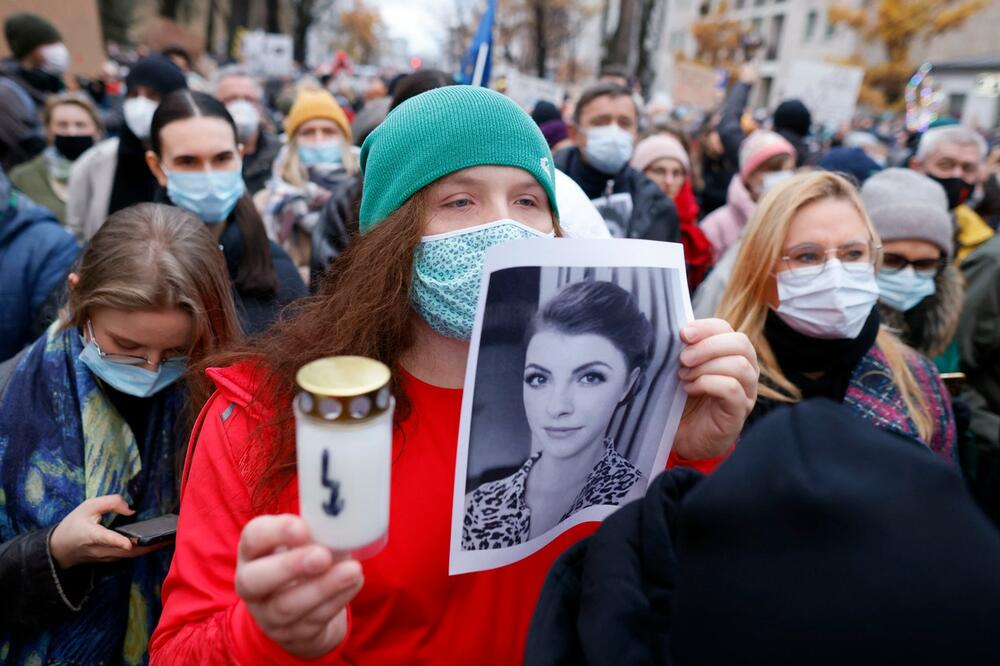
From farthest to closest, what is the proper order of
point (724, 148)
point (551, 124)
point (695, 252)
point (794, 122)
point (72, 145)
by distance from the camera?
point (794, 122) < point (724, 148) < point (551, 124) < point (72, 145) < point (695, 252)

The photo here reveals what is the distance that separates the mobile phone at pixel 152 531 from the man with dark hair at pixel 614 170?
288 cm

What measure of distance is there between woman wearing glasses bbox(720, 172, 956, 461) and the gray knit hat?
2.13 feet

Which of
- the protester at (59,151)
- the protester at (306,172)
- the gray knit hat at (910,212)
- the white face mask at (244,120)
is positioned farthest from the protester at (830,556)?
the protester at (59,151)

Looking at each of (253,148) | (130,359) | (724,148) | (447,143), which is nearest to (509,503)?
(447,143)

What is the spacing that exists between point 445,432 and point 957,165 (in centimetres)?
485

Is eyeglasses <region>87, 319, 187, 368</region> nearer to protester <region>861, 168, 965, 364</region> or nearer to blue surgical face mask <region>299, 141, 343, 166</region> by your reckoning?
protester <region>861, 168, 965, 364</region>

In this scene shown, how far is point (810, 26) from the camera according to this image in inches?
1732

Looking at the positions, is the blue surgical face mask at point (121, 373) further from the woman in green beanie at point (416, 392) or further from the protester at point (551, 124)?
the protester at point (551, 124)

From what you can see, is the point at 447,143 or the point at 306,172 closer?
the point at 447,143

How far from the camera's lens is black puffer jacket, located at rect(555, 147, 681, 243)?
4051 mm

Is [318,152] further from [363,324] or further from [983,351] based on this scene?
[983,351]

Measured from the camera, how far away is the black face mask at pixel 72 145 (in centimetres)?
545

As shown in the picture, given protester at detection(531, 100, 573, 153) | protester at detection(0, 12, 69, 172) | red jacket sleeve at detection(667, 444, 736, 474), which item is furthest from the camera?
protester at detection(0, 12, 69, 172)

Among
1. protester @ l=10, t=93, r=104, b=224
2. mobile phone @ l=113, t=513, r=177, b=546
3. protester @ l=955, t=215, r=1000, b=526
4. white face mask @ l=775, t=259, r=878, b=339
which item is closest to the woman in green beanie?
mobile phone @ l=113, t=513, r=177, b=546
